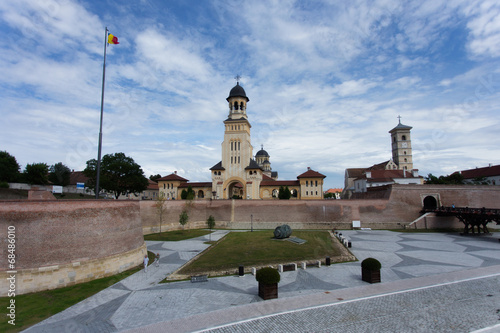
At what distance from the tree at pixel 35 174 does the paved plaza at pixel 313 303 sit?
3885 centimetres

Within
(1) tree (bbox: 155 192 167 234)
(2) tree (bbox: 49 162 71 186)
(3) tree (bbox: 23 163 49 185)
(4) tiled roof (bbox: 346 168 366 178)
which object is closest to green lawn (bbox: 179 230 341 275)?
(1) tree (bbox: 155 192 167 234)

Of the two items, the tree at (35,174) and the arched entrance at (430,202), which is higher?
Answer: the tree at (35,174)

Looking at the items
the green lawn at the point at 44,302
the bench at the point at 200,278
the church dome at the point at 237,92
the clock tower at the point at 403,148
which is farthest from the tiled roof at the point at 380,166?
the green lawn at the point at 44,302

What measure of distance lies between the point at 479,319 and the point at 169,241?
27.6 meters

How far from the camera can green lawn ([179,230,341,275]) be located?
18.8m

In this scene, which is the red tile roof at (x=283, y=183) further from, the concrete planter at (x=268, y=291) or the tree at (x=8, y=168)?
the concrete planter at (x=268, y=291)

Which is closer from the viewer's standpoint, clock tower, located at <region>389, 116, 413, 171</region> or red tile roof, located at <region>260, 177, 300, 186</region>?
red tile roof, located at <region>260, 177, 300, 186</region>

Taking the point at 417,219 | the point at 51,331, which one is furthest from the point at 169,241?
the point at 417,219

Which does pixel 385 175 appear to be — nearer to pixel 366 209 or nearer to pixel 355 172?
pixel 355 172

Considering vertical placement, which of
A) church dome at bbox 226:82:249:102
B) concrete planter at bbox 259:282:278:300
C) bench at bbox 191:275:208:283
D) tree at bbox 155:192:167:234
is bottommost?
bench at bbox 191:275:208:283

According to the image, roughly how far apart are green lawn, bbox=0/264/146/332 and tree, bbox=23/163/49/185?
39318 millimetres

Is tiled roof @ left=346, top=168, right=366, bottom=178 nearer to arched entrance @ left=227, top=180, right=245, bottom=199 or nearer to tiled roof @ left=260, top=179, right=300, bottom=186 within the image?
tiled roof @ left=260, top=179, right=300, bottom=186

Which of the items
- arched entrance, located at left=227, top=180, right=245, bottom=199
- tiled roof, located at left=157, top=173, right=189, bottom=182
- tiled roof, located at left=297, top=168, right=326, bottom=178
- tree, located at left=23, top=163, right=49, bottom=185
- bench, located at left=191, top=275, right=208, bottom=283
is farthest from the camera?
tiled roof, located at left=157, top=173, right=189, bottom=182

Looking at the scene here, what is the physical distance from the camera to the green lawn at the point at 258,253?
18.8 m
